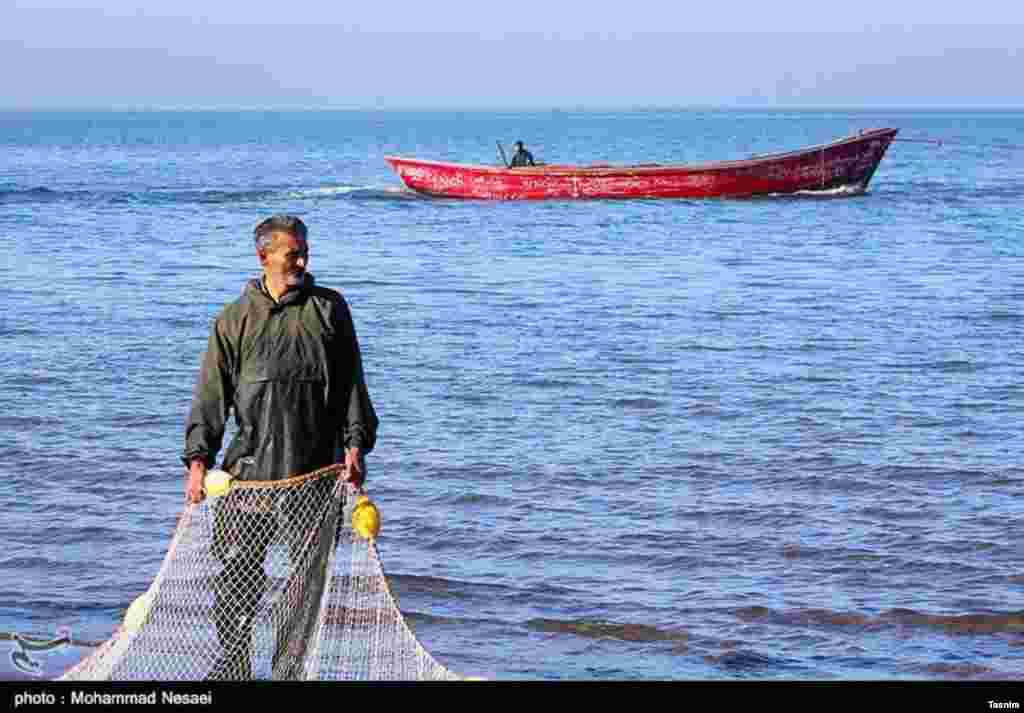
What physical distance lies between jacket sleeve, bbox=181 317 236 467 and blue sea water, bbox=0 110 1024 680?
1385 mm

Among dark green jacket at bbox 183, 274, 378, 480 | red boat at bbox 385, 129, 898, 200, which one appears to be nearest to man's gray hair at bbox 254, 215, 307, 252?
dark green jacket at bbox 183, 274, 378, 480

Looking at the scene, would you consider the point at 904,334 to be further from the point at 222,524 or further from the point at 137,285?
the point at 222,524

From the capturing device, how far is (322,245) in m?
34.8

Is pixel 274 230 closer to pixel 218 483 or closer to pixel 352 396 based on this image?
pixel 352 396

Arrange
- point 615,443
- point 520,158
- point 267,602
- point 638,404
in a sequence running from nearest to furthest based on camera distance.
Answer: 1. point 267,602
2. point 615,443
3. point 638,404
4. point 520,158

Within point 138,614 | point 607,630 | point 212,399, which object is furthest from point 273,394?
point 607,630

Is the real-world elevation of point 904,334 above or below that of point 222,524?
below

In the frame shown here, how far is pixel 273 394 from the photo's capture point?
674 cm

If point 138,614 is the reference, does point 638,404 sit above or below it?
below

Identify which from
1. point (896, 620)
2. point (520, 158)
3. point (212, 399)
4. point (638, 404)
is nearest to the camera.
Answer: point (212, 399)

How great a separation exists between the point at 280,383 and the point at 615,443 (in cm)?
781

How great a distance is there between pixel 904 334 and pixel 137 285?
11.8 metres

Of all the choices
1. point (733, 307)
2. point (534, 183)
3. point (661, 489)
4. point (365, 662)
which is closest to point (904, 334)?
point (733, 307)

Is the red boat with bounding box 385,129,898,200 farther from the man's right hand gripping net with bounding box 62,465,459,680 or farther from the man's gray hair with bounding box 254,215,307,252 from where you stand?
the man's gray hair with bounding box 254,215,307,252
